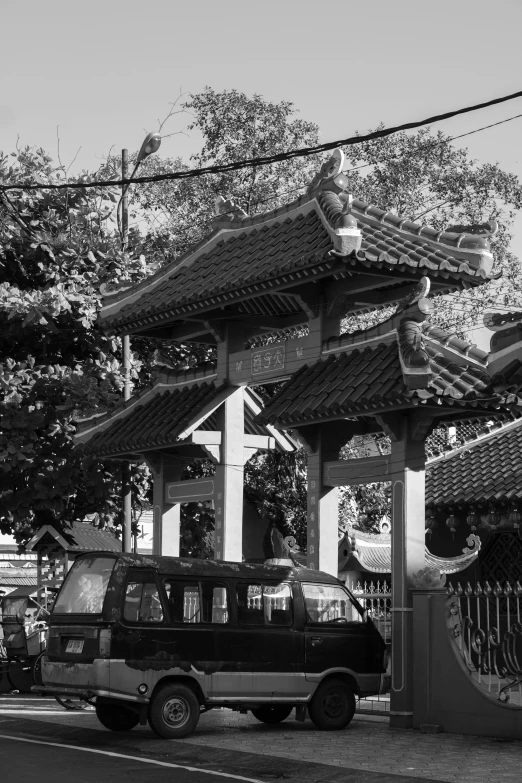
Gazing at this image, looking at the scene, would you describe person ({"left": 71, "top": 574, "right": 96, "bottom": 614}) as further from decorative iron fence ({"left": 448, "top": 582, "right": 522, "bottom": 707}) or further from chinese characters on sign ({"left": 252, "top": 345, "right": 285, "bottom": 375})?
chinese characters on sign ({"left": 252, "top": 345, "right": 285, "bottom": 375})

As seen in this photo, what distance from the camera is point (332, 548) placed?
54.7 feet

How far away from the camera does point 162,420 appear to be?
1861 centimetres

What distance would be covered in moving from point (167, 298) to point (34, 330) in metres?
6.09

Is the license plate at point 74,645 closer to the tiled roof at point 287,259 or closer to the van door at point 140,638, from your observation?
the van door at point 140,638

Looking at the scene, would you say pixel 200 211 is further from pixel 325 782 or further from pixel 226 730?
pixel 325 782

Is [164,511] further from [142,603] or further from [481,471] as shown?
[481,471]

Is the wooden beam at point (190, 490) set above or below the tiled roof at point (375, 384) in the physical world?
below

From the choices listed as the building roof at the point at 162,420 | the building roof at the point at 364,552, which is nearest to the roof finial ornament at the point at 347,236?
the building roof at the point at 162,420

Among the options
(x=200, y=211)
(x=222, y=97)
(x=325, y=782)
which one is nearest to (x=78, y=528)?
(x=200, y=211)

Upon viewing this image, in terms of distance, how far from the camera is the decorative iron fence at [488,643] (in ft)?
43.9

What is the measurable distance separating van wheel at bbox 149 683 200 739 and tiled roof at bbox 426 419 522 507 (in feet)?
29.8

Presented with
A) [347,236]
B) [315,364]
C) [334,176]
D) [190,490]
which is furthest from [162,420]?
[347,236]

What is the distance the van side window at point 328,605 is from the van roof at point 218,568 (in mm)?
117

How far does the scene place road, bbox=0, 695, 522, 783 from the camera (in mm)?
11023
